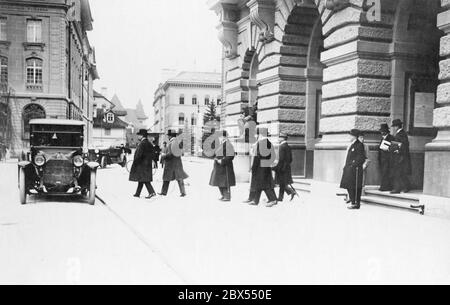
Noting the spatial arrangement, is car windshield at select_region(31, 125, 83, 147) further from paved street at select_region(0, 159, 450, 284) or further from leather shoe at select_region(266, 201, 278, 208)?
leather shoe at select_region(266, 201, 278, 208)

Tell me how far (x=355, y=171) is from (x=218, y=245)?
559 centimetres

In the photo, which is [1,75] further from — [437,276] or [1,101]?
[437,276]

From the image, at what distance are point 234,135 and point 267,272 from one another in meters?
15.5

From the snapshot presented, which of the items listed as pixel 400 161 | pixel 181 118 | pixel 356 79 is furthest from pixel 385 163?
pixel 181 118

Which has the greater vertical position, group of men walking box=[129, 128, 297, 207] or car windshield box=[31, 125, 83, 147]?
car windshield box=[31, 125, 83, 147]

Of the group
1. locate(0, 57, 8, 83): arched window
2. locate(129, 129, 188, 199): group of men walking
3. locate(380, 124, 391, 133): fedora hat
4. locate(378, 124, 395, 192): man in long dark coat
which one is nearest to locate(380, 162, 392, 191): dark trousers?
locate(378, 124, 395, 192): man in long dark coat

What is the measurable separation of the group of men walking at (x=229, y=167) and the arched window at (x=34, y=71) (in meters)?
27.6

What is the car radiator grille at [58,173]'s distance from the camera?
12.8 meters

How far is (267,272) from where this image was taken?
598 centimetres

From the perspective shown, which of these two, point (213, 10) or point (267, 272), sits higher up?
point (213, 10)

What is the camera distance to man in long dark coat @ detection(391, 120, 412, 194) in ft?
41.1

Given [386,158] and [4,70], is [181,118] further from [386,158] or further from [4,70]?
[386,158]

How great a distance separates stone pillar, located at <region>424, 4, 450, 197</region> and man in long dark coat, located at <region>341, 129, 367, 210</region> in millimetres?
1632

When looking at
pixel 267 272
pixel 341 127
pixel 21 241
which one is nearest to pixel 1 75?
pixel 341 127
